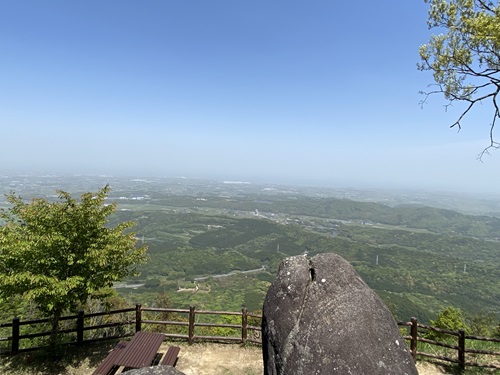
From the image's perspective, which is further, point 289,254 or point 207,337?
A: point 289,254

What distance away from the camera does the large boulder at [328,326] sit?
12.6ft

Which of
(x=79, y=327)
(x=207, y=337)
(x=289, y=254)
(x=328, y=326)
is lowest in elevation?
(x=289, y=254)

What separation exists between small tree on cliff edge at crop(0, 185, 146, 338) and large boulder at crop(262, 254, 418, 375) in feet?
23.9

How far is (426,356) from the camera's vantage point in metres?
9.82

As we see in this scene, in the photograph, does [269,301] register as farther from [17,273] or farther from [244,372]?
[17,273]

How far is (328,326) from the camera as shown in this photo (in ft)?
13.5

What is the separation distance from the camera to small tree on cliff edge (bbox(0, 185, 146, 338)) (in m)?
8.91

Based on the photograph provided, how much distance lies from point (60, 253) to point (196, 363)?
5.77m

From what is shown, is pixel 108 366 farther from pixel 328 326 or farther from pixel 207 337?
pixel 328 326

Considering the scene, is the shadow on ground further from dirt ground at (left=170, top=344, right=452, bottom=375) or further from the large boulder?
the large boulder

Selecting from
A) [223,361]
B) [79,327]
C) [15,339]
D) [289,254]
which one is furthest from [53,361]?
[289,254]

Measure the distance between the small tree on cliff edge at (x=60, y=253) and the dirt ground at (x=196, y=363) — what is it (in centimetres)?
119

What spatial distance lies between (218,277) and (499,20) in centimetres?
9264

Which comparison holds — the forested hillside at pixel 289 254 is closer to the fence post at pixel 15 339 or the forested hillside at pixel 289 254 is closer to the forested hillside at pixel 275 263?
the forested hillside at pixel 275 263
